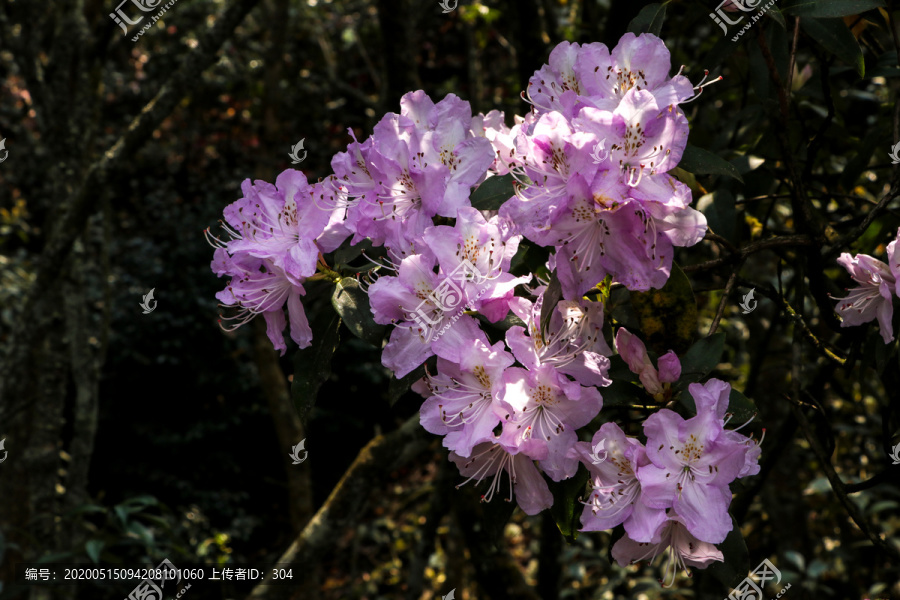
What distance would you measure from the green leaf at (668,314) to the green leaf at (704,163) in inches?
4.8

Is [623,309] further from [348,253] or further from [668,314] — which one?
[348,253]

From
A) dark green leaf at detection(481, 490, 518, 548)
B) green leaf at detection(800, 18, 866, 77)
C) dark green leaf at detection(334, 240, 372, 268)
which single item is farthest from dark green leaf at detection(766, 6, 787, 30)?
dark green leaf at detection(481, 490, 518, 548)

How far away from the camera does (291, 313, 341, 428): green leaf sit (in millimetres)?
960

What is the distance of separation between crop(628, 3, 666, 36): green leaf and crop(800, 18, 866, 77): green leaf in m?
0.28

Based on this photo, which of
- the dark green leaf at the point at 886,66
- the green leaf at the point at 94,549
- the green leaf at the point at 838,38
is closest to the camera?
the green leaf at the point at 838,38

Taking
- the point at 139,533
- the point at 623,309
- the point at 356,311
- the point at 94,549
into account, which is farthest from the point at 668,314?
the point at 139,533

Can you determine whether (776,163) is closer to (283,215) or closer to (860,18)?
(860,18)

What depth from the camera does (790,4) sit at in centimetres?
109

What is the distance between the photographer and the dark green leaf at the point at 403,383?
87 cm

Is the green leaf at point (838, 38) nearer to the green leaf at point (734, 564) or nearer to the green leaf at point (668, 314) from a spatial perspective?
the green leaf at point (668, 314)

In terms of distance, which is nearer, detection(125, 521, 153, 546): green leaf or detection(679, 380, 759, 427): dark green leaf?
detection(679, 380, 759, 427): dark green leaf

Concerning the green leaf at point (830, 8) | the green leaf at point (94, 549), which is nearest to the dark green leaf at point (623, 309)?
the green leaf at point (830, 8)

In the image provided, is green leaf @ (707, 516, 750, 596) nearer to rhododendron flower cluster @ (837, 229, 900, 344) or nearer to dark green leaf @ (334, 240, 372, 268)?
rhododendron flower cluster @ (837, 229, 900, 344)

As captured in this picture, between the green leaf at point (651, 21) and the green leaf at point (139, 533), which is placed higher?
the green leaf at point (651, 21)
